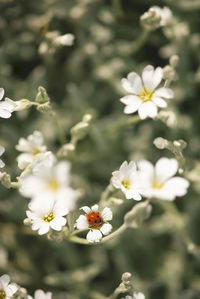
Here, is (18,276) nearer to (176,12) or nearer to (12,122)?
(12,122)

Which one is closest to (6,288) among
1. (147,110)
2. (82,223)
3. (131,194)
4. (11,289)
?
(11,289)

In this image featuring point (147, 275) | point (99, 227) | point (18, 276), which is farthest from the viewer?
point (147, 275)

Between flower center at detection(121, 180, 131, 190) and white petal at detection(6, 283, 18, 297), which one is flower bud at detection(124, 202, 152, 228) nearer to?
flower center at detection(121, 180, 131, 190)

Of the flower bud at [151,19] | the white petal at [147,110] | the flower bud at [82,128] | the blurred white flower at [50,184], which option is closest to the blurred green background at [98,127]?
the flower bud at [151,19]

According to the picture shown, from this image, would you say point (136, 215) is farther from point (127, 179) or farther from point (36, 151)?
point (36, 151)

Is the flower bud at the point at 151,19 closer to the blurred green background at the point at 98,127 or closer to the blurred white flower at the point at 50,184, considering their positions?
the blurred green background at the point at 98,127

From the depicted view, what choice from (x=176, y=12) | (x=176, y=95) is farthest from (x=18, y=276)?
(x=176, y=12)
